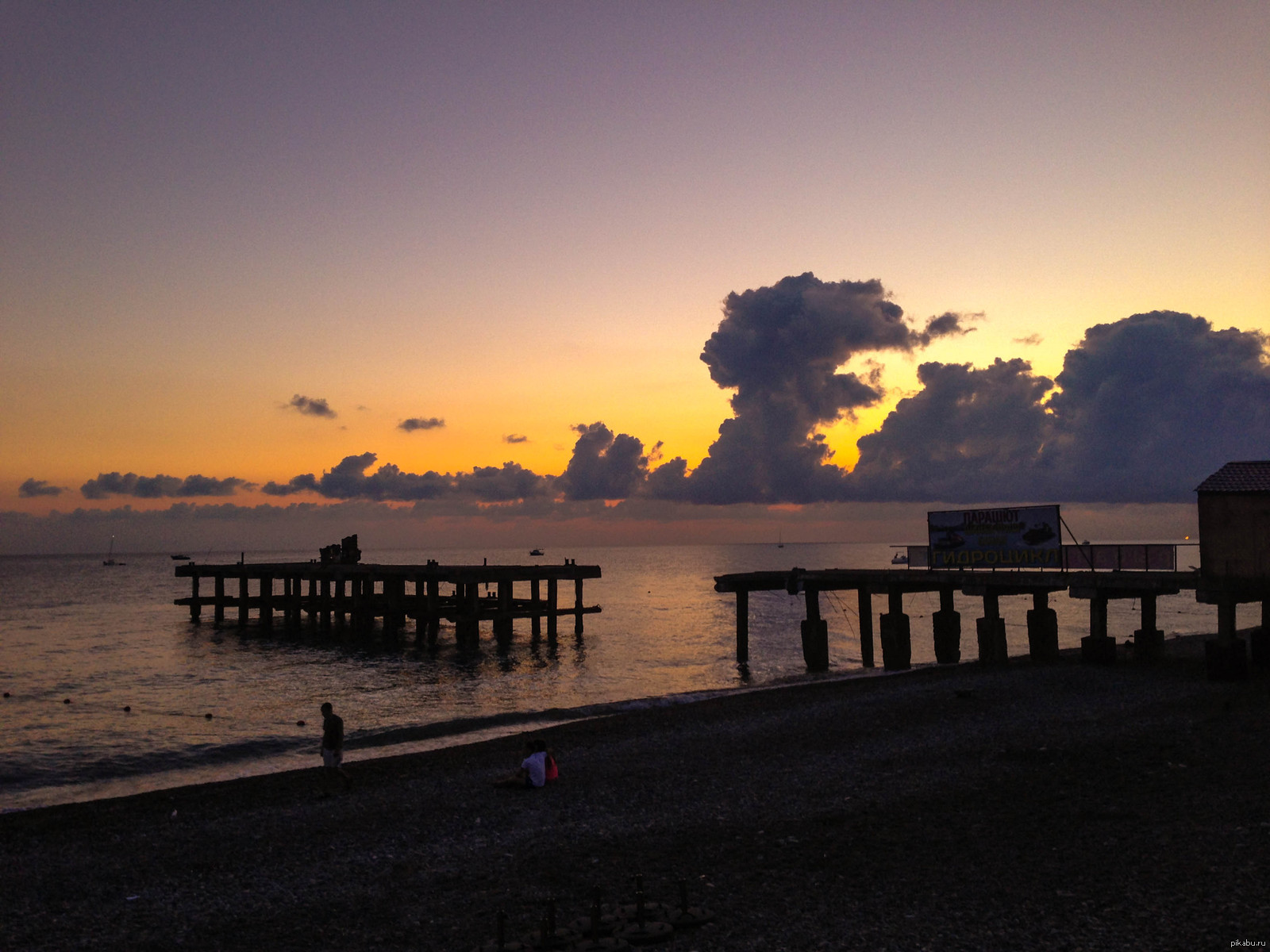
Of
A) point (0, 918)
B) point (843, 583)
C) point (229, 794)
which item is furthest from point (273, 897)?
point (843, 583)

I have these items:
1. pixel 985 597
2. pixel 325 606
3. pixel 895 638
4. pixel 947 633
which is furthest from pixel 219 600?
pixel 985 597

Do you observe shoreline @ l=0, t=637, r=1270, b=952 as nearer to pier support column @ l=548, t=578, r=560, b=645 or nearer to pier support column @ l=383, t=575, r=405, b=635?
pier support column @ l=548, t=578, r=560, b=645

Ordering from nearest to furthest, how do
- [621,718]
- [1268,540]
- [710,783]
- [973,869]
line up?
1. [973,869]
2. [710,783]
3. [1268,540]
4. [621,718]

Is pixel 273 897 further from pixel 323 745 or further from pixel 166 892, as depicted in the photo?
pixel 323 745

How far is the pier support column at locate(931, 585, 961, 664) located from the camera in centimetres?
3266

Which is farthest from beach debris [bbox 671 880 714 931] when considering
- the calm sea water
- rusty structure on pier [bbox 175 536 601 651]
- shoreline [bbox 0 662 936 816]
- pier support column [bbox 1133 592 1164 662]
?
rusty structure on pier [bbox 175 536 601 651]

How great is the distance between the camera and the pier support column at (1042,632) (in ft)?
97.3

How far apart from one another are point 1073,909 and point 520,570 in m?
43.2

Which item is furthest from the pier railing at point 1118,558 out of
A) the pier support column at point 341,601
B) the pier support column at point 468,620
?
the pier support column at point 341,601

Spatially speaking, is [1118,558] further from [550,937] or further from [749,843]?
[550,937]

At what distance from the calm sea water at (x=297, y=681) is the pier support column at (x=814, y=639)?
1.11 metres

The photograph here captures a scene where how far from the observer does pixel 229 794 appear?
16547 millimetres

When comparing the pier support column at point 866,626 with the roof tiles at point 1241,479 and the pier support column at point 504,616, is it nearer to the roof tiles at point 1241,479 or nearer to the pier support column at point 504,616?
the roof tiles at point 1241,479

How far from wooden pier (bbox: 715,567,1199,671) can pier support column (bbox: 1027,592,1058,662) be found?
0.09ft
